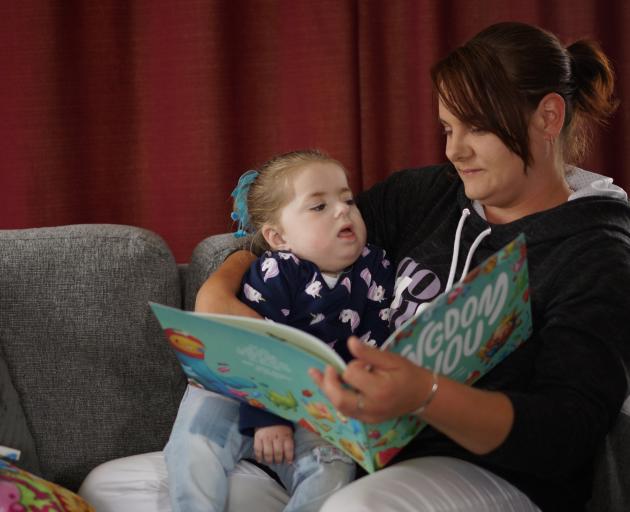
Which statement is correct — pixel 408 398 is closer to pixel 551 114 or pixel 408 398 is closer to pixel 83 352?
pixel 551 114

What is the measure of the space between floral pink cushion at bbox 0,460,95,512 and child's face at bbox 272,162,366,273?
0.59 metres

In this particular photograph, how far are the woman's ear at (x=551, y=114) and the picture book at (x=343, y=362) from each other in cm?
36

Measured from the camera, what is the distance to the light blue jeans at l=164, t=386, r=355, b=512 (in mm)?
1399

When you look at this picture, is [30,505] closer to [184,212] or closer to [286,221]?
[286,221]

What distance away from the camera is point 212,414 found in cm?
147

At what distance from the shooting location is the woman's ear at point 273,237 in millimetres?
1674

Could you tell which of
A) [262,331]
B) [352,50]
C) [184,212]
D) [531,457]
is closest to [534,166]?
[531,457]

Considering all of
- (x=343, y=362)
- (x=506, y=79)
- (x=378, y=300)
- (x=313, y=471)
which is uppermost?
(x=506, y=79)

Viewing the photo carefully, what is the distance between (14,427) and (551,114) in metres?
1.15

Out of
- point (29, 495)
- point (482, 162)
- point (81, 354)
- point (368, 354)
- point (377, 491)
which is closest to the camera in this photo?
point (368, 354)

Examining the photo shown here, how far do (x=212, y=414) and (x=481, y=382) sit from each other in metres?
0.46

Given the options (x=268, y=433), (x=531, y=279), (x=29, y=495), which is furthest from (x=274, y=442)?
(x=531, y=279)

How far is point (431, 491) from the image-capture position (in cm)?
122

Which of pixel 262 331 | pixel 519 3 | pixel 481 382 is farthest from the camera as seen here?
pixel 519 3
